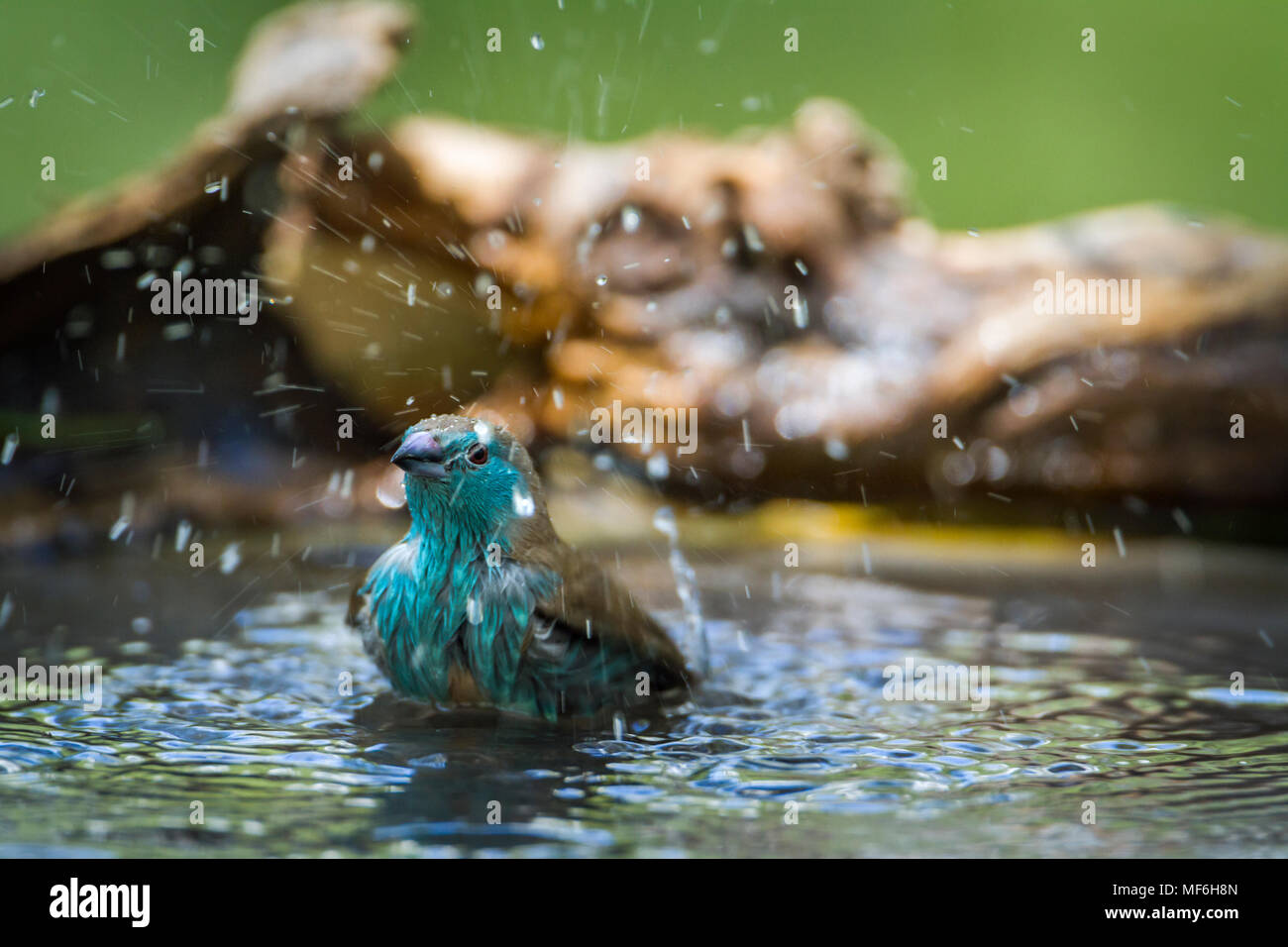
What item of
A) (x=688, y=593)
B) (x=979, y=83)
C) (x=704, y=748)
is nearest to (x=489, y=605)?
(x=704, y=748)

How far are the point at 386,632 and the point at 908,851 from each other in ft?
5.26

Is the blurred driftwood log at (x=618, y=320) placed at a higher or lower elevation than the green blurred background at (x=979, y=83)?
lower

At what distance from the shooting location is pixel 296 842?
215cm

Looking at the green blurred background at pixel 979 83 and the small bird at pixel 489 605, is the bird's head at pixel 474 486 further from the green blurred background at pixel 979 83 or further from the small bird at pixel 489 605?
the green blurred background at pixel 979 83

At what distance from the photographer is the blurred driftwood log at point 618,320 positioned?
6703mm

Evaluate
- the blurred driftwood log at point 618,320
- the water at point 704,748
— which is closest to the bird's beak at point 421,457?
the water at point 704,748

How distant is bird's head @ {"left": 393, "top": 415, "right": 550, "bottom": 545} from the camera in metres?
3.18

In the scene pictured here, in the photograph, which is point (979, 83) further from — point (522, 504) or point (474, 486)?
point (474, 486)

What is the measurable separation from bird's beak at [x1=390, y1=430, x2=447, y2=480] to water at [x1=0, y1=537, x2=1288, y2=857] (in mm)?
636

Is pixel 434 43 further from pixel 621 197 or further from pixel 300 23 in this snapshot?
pixel 621 197

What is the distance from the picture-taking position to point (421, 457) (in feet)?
10.1

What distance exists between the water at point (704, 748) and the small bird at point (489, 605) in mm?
119

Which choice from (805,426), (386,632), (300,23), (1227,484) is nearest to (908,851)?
(386,632)

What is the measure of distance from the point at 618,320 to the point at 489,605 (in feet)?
14.1
